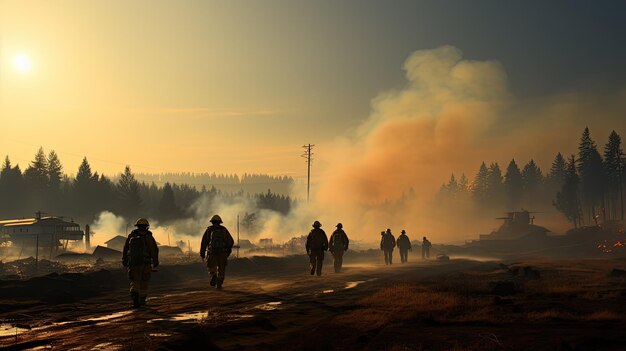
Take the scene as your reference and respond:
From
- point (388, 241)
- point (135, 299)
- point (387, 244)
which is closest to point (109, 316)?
point (135, 299)

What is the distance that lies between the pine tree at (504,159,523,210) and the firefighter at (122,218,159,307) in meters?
157

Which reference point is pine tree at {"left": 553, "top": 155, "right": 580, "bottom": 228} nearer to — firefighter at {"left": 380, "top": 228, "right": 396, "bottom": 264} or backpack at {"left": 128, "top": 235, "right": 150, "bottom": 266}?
firefighter at {"left": 380, "top": 228, "right": 396, "bottom": 264}

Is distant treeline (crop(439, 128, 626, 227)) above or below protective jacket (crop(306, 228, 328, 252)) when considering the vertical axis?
above

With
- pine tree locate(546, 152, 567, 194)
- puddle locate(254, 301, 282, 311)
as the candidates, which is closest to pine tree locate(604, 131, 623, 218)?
pine tree locate(546, 152, 567, 194)

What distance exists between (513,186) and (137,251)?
6246 inches

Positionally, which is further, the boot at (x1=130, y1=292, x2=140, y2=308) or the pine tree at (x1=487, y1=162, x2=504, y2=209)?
the pine tree at (x1=487, y1=162, x2=504, y2=209)

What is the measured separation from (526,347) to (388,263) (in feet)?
89.3

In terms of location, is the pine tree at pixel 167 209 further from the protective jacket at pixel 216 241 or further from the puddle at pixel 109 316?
the puddle at pixel 109 316

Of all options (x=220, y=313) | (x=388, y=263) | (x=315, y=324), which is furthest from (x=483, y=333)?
(x=388, y=263)

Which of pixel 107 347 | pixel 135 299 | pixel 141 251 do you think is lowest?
pixel 107 347

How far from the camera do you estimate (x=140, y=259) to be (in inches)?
508

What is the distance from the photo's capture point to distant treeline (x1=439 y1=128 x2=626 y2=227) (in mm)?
108938

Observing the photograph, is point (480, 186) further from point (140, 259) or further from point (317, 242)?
point (140, 259)

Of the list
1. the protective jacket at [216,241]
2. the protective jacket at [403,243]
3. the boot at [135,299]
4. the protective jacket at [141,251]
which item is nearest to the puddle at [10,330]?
the boot at [135,299]
